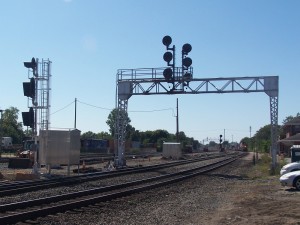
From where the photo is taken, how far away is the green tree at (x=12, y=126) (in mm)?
135125

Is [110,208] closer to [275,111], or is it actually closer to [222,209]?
[222,209]

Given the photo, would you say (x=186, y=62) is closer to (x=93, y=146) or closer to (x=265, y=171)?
(x=265, y=171)

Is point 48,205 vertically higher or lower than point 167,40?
lower

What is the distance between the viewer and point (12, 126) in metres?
144

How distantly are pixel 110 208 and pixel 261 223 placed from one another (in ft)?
16.7

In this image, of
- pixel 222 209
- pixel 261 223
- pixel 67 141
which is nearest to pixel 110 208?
pixel 222 209

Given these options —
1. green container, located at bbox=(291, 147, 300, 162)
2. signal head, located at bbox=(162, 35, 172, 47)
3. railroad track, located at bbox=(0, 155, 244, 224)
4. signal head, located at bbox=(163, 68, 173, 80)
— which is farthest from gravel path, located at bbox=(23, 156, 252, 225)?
signal head, located at bbox=(162, 35, 172, 47)

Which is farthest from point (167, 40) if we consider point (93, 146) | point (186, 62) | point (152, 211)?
point (93, 146)

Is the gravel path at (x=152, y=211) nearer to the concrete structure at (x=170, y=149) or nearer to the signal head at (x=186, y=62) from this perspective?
the signal head at (x=186, y=62)

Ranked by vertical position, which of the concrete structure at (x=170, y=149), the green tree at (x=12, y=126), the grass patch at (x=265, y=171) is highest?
the green tree at (x=12, y=126)

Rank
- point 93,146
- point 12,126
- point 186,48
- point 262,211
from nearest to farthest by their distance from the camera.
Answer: point 262,211 → point 186,48 → point 93,146 → point 12,126

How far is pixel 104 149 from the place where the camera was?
9750 cm

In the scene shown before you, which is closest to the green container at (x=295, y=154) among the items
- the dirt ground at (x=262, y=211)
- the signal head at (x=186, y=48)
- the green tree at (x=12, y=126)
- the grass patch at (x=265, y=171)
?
the grass patch at (x=265, y=171)

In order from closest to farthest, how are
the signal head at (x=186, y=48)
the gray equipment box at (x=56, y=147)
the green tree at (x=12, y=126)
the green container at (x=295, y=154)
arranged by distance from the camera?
the green container at (x=295, y=154) < the gray equipment box at (x=56, y=147) < the signal head at (x=186, y=48) < the green tree at (x=12, y=126)
